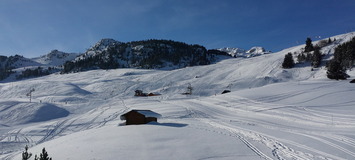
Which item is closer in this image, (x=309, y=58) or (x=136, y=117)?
(x=136, y=117)

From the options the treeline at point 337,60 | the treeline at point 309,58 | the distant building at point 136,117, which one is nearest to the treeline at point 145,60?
the treeline at point 309,58

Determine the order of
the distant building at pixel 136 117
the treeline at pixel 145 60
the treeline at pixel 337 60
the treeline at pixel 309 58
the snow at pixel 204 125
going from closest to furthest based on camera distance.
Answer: the snow at pixel 204 125
the distant building at pixel 136 117
the treeline at pixel 337 60
the treeline at pixel 309 58
the treeline at pixel 145 60

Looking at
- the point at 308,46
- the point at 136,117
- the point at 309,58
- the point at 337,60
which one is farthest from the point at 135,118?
the point at 308,46

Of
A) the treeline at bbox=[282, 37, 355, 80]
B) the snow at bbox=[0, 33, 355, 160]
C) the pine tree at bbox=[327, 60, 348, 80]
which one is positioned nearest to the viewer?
the snow at bbox=[0, 33, 355, 160]

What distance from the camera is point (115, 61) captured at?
182m

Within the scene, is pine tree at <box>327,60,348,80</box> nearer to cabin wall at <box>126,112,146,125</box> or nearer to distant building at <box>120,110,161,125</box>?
distant building at <box>120,110,161,125</box>

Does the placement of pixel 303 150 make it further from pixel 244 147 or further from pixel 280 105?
pixel 280 105

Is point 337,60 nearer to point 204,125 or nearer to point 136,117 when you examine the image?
point 204,125

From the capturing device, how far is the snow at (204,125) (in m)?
14.9

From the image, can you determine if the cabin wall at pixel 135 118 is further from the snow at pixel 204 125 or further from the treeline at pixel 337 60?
the treeline at pixel 337 60

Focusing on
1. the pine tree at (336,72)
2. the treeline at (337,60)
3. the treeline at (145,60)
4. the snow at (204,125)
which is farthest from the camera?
the treeline at (145,60)

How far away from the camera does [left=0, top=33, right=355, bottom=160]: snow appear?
586 inches

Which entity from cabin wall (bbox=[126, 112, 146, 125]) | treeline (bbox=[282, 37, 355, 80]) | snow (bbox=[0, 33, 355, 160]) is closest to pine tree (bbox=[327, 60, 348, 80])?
treeline (bbox=[282, 37, 355, 80])

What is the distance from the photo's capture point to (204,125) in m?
27.2
